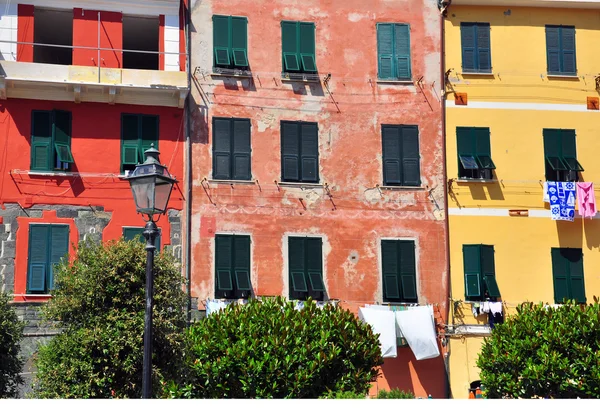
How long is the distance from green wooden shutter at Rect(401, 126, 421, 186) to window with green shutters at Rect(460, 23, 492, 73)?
2.56m

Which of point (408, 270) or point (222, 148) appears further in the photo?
point (408, 270)

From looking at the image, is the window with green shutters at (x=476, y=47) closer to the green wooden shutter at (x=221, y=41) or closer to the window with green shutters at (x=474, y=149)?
the window with green shutters at (x=474, y=149)

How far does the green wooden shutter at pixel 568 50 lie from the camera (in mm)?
32688

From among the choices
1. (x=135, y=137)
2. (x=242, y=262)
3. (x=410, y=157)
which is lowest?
(x=242, y=262)

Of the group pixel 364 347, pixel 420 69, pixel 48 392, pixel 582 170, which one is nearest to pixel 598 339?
pixel 364 347

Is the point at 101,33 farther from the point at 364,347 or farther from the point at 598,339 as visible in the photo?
the point at 598,339

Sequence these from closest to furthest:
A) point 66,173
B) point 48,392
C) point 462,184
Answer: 1. point 48,392
2. point 66,173
3. point 462,184

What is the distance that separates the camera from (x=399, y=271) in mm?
30766

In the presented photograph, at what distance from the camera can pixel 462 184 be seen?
1242 inches

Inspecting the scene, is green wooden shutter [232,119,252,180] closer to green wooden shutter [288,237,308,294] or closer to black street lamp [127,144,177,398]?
green wooden shutter [288,237,308,294]

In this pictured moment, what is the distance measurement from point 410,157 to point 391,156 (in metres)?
0.55

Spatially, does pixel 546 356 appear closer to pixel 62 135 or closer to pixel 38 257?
pixel 38 257

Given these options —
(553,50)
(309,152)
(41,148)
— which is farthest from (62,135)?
(553,50)

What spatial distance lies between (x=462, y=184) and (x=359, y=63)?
15.1 ft
